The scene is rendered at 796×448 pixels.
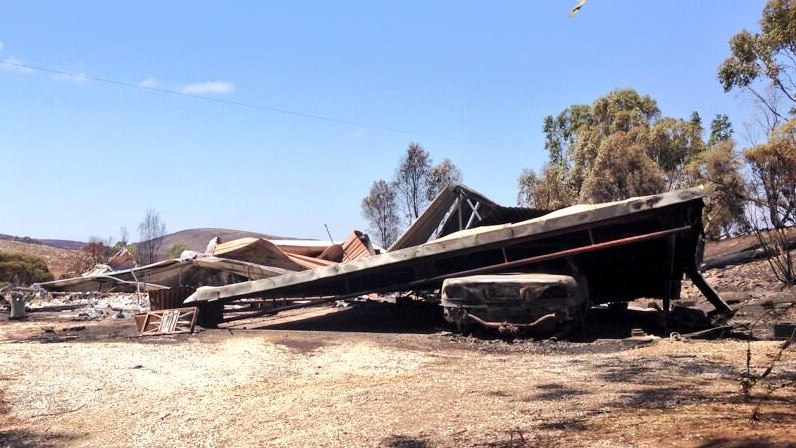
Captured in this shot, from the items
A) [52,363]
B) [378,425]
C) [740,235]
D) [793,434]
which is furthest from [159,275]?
[740,235]

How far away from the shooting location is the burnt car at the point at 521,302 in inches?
392

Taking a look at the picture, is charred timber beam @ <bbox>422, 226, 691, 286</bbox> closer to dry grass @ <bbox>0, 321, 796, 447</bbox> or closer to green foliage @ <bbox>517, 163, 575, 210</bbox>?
dry grass @ <bbox>0, 321, 796, 447</bbox>

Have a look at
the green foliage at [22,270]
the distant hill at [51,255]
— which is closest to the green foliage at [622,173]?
the green foliage at [22,270]

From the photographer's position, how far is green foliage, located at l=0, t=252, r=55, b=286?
1181 inches

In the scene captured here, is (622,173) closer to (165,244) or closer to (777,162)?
(777,162)

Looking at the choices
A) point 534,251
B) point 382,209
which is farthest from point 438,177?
point 534,251

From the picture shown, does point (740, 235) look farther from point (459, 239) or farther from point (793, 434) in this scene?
point (793, 434)

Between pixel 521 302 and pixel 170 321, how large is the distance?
22.0 feet

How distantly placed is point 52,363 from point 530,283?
265 inches

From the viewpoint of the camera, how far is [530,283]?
10.1 meters

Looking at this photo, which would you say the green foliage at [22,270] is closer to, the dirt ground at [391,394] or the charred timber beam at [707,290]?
the dirt ground at [391,394]

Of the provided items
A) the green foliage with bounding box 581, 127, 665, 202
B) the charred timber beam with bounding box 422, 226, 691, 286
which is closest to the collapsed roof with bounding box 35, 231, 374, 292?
the charred timber beam with bounding box 422, 226, 691, 286

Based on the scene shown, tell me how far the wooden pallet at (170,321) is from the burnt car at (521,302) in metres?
5.31

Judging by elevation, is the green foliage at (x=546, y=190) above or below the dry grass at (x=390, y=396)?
above
